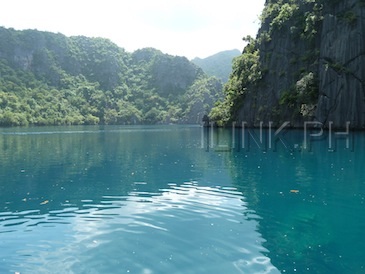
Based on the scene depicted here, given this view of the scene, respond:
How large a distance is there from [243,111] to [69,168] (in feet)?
263

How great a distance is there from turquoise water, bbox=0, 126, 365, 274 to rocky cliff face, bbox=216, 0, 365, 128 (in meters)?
44.8

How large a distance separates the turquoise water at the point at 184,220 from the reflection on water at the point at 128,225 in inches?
1.5

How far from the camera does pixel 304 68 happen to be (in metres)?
80.3

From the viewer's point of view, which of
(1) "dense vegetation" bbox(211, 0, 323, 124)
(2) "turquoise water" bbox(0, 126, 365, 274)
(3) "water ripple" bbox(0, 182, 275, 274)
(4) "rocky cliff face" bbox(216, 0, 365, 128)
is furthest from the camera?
(1) "dense vegetation" bbox(211, 0, 323, 124)

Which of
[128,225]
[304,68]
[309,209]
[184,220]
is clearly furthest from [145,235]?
[304,68]

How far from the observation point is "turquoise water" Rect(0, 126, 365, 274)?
9.25 metres

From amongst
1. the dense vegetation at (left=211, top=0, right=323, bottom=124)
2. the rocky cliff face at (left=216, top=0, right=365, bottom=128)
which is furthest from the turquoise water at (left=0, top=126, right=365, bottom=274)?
the dense vegetation at (left=211, top=0, right=323, bottom=124)

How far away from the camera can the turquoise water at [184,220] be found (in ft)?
30.3

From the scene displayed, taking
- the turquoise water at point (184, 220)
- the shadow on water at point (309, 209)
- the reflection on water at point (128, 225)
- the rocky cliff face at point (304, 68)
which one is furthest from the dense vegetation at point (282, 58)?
the reflection on water at point (128, 225)

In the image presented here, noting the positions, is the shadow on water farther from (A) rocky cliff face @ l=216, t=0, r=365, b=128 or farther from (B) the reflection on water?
(A) rocky cliff face @ l=216, t=0, r=365, b=128

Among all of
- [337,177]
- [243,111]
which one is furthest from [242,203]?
[243,111]

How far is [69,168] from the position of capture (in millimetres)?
27344

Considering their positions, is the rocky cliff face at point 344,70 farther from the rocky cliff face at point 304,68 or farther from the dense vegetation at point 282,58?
the dense vegetation at point 282,58

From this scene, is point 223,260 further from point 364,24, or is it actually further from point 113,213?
point 364,24
